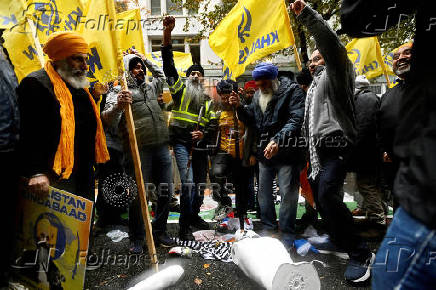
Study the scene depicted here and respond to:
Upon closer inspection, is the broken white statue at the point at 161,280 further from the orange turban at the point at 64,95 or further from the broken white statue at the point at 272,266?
the orange turban at the point at 64,95

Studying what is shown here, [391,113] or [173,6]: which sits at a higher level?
[173,6]

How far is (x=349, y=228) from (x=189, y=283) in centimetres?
155

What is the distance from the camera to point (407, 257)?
95 cm

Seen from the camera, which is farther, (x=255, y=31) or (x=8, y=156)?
(x=255, y=31)

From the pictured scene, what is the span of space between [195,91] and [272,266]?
2.66m

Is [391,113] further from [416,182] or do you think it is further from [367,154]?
[416,182]

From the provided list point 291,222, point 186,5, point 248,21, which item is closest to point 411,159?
point 291,222

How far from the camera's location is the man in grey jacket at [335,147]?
2838 mm

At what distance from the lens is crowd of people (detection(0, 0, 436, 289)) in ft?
3.38

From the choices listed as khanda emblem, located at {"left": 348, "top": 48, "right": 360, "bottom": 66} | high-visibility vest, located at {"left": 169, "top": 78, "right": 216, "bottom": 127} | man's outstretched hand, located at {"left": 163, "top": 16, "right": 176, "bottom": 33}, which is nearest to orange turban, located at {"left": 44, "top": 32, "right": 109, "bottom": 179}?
man's outstretched hand, located at {"left": 163, "top": 16, "right": 176, "bottom": 33}

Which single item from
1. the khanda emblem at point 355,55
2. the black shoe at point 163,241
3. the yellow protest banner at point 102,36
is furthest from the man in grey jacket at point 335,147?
the khanda emblem at point 355,55

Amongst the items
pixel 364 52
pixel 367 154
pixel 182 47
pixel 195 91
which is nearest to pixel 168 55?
pixel 195 91

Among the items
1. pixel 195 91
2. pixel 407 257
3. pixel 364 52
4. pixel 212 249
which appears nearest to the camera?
pixel 407 257

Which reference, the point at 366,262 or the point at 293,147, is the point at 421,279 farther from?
the point at 293,147
